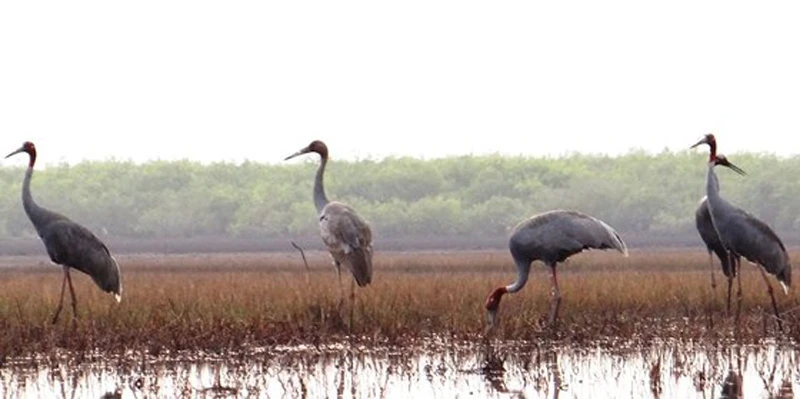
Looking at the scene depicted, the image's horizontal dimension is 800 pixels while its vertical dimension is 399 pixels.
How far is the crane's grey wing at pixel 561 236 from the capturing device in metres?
15.0

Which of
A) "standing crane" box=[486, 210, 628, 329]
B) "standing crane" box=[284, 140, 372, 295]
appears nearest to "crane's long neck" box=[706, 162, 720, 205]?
"standing crane" box=[486, 210, 628, 329]

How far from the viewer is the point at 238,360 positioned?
11914 mm

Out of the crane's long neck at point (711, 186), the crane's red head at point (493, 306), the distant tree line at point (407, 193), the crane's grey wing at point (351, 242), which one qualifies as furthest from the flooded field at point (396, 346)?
the distant tree line at point (407, 193)

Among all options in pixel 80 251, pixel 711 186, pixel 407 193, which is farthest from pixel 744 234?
pixel 407 193

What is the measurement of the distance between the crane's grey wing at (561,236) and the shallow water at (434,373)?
236cm

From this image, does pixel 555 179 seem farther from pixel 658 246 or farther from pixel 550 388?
pixel 550 388

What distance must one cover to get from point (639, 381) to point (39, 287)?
11378mm

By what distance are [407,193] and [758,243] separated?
5018 cm

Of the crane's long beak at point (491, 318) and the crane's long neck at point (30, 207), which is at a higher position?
the crane's long neck at point (30, 207)

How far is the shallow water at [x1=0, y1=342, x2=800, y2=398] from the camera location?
10.3m

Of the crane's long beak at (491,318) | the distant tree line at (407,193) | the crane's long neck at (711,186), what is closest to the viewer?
the crane's long beak at (491,318)

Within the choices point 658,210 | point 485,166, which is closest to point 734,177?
point 658,210

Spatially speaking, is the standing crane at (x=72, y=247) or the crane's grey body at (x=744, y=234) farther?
the standing crane at (x=72, y=247)

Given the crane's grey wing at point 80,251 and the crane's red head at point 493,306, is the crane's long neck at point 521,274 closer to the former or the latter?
the crane's red head at point 493,306
